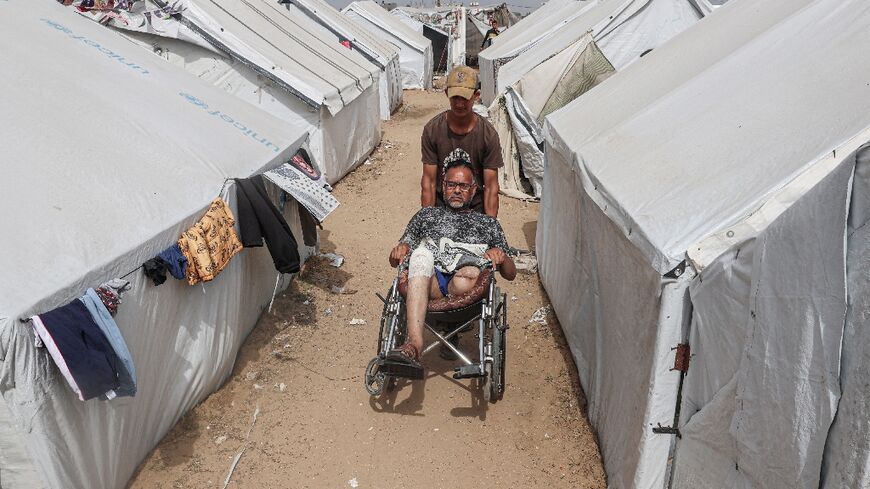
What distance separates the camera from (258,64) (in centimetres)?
891

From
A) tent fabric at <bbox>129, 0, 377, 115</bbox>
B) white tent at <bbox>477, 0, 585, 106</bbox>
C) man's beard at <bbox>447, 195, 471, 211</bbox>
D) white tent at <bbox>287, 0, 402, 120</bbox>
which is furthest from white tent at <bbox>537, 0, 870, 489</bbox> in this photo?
white tent at <bbox>287, 0, 402, 120</bbox>

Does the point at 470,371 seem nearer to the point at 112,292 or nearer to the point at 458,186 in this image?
the point at 458,186

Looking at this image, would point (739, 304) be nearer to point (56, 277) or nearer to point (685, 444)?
point (685, 444)

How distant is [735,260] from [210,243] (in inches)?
126

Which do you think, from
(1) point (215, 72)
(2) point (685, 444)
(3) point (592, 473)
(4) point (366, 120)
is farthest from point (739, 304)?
(4) point (366, 120)

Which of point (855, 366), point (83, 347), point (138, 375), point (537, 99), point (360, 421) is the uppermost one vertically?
point (855, 366)

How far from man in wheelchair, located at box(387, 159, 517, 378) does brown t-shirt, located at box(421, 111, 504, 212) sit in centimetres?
18

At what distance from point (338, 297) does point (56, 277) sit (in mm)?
Answer: 3381

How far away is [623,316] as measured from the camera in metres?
3.61

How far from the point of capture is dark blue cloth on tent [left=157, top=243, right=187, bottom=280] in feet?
12.7

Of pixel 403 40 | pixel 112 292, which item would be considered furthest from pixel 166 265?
pixel 403 40

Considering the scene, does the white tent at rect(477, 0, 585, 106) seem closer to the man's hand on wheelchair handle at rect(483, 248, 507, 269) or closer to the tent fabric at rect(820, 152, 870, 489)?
the man's hand on wheelchair handle at rect(483, 248, 507, 269)

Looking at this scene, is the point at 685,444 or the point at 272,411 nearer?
the point at 685,444

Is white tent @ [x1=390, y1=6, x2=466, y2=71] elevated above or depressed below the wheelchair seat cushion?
below
